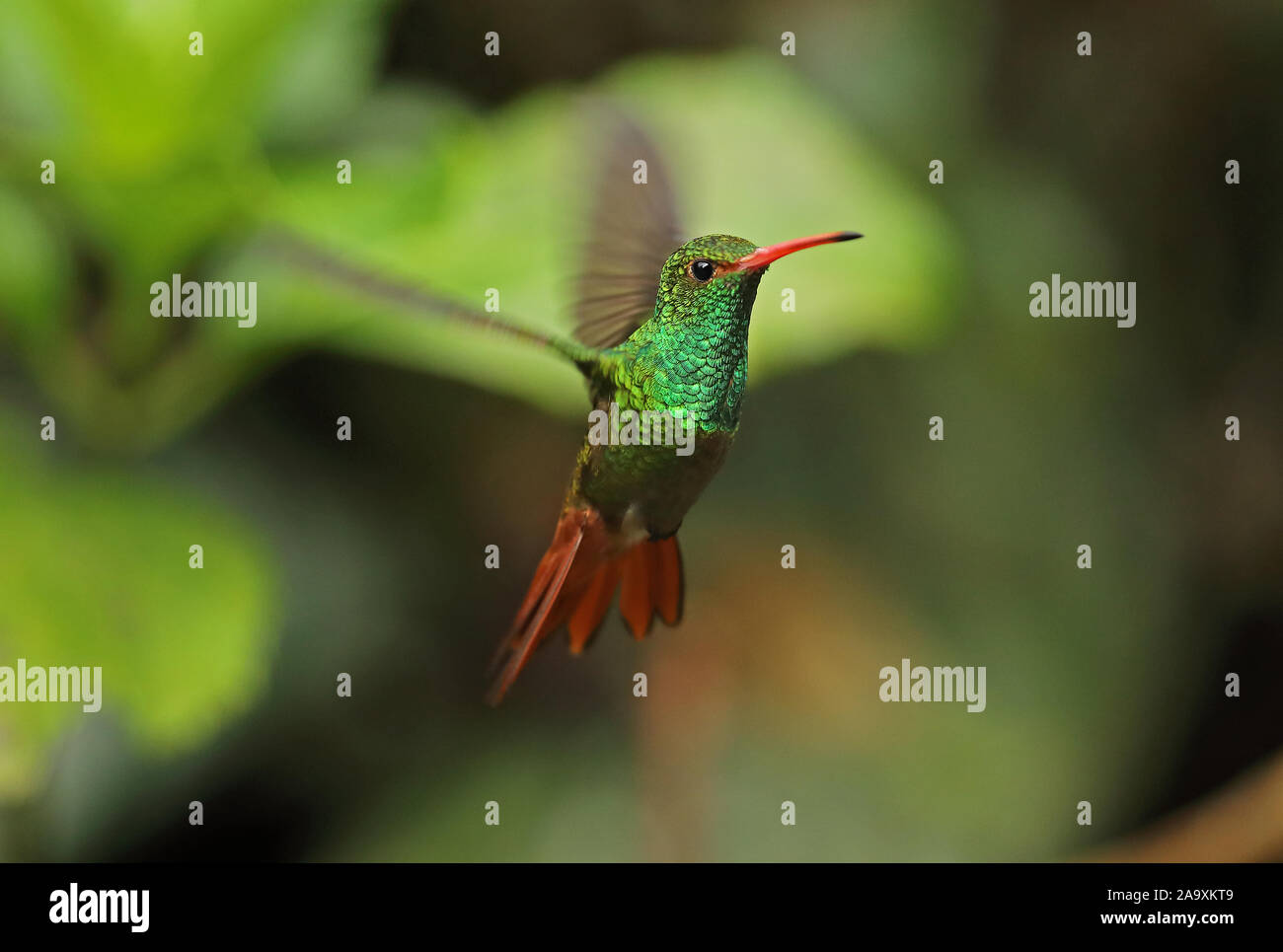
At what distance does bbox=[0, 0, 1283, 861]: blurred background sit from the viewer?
3.67 ft

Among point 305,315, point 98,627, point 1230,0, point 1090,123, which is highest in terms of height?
point 1230,0

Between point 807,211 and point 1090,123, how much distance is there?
1.15 meters

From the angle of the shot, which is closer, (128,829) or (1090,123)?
(128,829)

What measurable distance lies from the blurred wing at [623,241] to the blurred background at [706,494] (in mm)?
432

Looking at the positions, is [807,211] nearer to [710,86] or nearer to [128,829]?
[710,86]

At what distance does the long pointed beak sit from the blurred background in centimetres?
52

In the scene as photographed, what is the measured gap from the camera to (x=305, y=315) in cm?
116

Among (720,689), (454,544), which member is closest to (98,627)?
(454,544)
